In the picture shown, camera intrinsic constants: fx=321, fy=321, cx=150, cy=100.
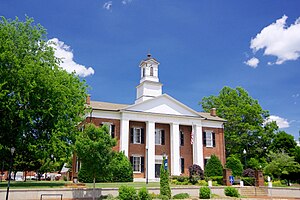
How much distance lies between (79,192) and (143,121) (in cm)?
1786

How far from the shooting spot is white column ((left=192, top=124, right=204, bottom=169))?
41219mm

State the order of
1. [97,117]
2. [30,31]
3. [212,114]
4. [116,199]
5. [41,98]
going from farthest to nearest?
[212,114]
[97,117]
[30,31]
[41,98]
[116,199]

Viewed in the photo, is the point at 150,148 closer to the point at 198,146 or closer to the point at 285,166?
the point at 198,146

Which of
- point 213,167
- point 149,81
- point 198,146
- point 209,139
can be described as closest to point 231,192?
point 213,167

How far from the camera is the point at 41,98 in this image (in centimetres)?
2909

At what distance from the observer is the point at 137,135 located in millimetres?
39969

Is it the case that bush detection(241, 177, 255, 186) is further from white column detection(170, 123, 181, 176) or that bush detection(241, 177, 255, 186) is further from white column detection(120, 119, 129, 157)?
white column detection(120, 119, 129, 157)

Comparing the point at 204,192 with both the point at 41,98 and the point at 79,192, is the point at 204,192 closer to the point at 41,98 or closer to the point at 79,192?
the point at 79,192

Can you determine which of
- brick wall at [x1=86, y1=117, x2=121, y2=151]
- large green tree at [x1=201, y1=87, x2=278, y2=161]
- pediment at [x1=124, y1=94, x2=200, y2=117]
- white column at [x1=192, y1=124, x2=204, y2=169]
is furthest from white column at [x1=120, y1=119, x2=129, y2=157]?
large green tree at [x1=201, y1=87, x2=278, y2=161]

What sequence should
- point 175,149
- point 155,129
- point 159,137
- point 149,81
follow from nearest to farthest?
point 175,149 → point 155,129 → point 159,137 → point 149,81

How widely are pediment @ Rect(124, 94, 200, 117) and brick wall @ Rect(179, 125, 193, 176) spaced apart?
230cm

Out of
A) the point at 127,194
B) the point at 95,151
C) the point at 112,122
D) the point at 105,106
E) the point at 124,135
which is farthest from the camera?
the point at 105,106

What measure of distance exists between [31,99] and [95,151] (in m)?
10.2

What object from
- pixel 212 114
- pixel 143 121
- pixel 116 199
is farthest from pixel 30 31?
pixel 212 114
